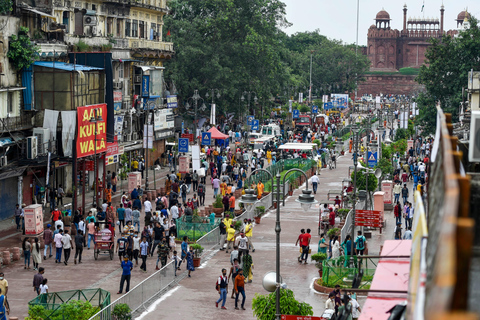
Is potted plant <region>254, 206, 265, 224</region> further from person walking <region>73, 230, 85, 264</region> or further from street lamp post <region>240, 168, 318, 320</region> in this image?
street lamp post <region>240, 168, 318, 320</region>

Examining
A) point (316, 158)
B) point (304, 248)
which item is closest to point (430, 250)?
point (304, 248)

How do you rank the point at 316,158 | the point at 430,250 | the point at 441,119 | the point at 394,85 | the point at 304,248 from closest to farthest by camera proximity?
1. the point at 430,250
2. the point at 441,119
3. the point at 304,248
4. the point at 316,158
5. the point at 394,85

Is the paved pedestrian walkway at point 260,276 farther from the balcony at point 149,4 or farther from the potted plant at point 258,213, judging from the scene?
the balcony at point 149,4

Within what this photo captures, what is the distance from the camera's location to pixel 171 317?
19484 millimetres

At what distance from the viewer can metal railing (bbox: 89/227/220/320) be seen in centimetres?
1698

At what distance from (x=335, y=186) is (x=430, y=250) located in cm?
4003

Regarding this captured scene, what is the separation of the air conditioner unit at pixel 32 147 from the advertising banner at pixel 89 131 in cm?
201

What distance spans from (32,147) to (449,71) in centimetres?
3483

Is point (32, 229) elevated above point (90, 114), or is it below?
below

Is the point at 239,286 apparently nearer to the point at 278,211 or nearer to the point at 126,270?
the point at 126,270

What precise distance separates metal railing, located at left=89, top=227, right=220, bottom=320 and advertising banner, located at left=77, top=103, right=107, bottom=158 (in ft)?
37.7

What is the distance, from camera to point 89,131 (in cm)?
3484

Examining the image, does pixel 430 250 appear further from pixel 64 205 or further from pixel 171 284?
pixel 64 205

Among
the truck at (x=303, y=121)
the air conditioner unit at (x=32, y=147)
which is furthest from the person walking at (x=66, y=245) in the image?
the truck at (x=303, y=121)
